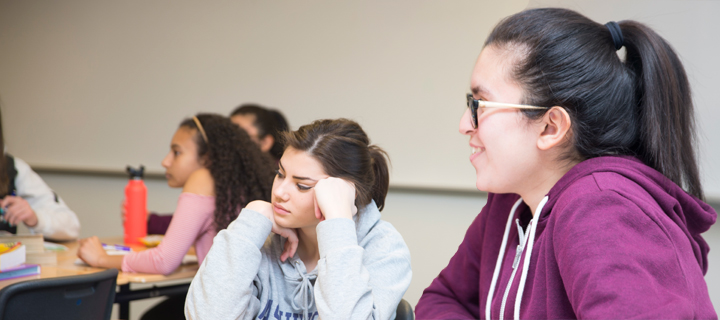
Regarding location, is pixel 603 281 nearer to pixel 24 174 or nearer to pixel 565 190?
pixel 565 190

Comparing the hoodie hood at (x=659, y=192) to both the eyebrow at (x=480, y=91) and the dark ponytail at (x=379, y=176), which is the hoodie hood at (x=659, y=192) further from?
the dark ponytail at (x=379, y=176)

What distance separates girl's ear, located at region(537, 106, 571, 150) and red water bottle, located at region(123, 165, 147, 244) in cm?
166

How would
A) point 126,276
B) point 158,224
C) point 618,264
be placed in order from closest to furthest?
point 618,264 → point 126,276 → point 158,224

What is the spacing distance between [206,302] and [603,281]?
2.37 feet

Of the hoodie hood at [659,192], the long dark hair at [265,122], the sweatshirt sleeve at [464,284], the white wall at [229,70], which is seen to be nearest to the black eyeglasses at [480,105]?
the hoodie hood at [659,192]

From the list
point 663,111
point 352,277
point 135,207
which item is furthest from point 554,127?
point 135,207

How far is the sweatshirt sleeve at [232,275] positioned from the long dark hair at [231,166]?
0.76 metres

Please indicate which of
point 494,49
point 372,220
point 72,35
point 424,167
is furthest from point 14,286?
point 72,35

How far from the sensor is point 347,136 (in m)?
1.21

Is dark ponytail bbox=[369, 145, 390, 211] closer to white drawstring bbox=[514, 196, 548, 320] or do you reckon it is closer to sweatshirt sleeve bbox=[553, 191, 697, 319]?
white drawstring bbox=[514, 196, 548, 320]

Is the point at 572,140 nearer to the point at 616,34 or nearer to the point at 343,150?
the point at 616,34

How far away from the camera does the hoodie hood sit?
2.55ft

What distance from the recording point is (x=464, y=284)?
1.18m

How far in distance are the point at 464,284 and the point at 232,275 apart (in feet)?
1.66
